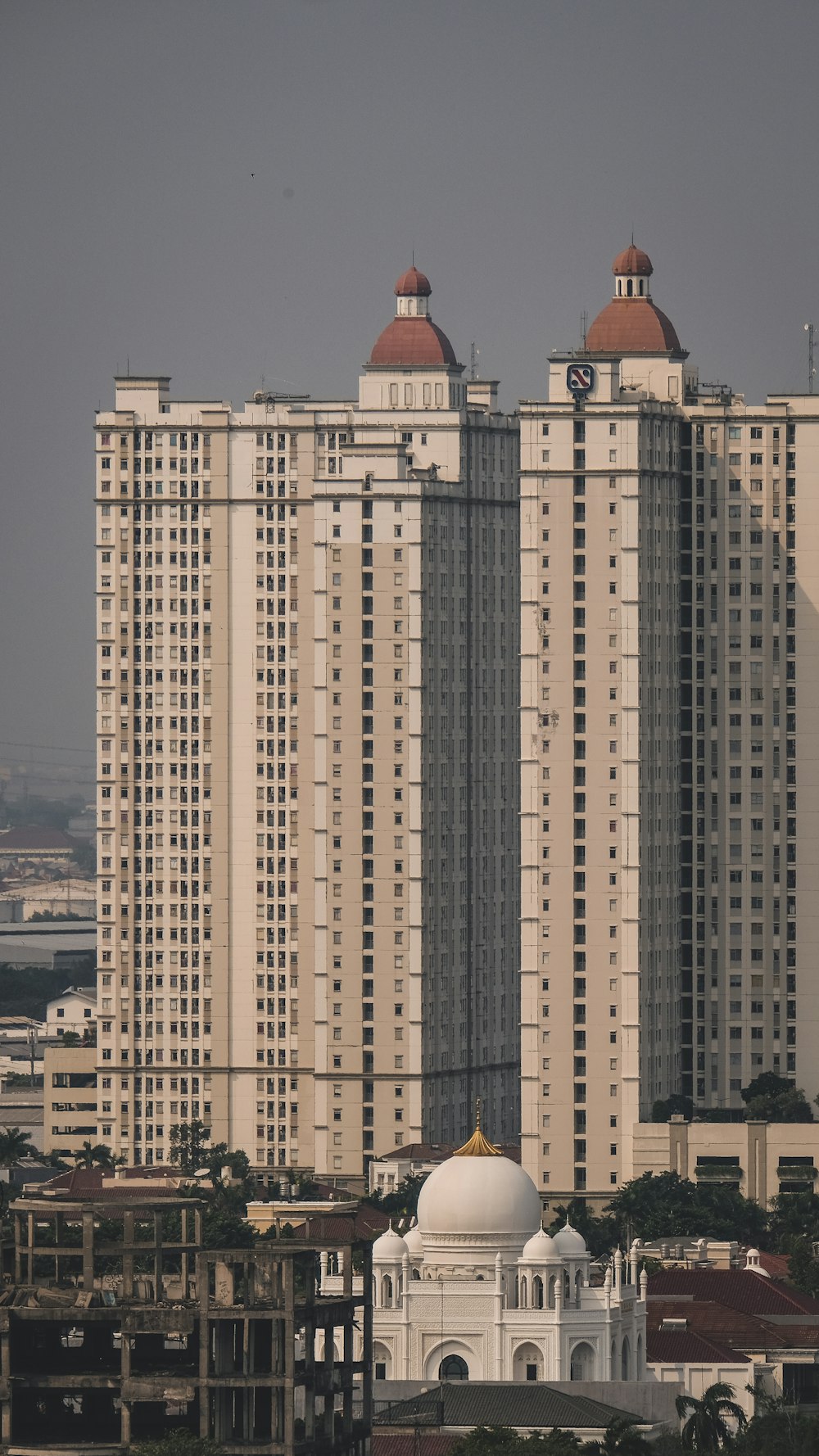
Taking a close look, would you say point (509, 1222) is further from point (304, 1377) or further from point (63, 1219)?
point (304, 1377)

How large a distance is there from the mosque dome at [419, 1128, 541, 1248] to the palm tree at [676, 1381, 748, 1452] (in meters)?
9.43

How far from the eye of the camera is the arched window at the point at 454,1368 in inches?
6919

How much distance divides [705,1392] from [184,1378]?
37069mm

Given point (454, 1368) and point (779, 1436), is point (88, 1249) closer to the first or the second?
point (779, 1436)

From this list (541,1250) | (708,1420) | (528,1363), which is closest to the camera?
(708,1420)

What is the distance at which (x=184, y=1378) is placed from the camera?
458 ft

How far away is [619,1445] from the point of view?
15400cm

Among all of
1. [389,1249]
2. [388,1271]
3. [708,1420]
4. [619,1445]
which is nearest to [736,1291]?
[389,1249]

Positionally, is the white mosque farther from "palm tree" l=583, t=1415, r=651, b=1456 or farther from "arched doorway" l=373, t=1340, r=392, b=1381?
"palm tree" l=583, t=1415, r=651, b=1456

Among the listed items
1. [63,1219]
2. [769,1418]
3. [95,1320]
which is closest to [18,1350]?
[95,1320]

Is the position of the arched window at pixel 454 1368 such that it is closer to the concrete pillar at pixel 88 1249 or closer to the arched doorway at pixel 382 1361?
the arched doorway at pixel 382 1361

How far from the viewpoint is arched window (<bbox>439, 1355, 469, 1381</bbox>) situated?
577 ft

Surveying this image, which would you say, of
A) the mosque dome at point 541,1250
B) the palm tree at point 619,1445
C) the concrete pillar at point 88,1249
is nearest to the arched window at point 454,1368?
the mosque dome at point 541,1250

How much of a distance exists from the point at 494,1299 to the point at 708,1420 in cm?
1298
